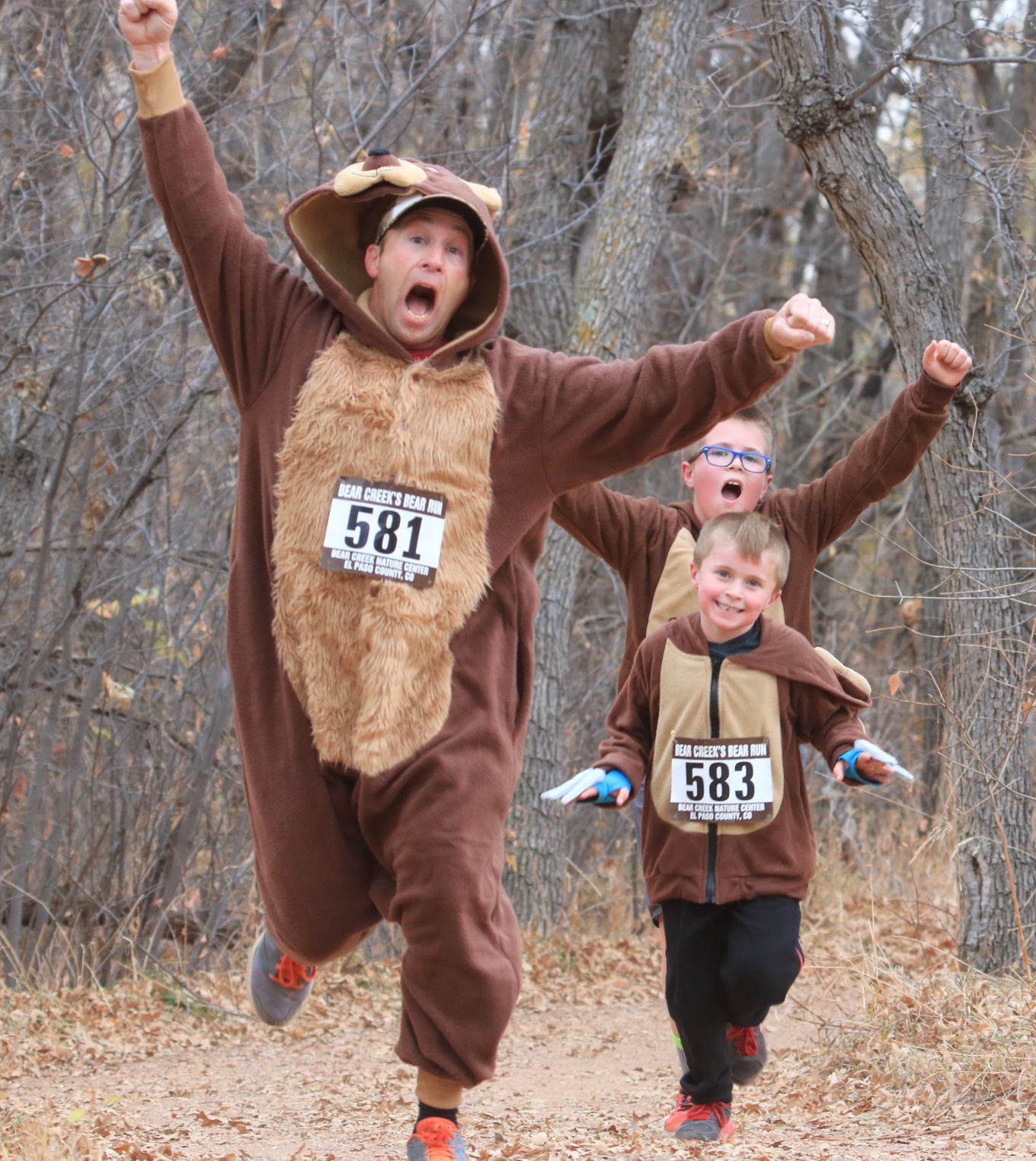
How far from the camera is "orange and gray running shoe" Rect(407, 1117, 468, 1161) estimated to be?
11.7ft

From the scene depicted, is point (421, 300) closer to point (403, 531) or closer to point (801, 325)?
point (403, 531)

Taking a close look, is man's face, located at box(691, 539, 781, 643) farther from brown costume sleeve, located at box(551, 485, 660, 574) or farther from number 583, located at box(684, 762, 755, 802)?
brown costume sleeve, located at box(551, 485, 660, 574)

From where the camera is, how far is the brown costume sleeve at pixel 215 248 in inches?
146

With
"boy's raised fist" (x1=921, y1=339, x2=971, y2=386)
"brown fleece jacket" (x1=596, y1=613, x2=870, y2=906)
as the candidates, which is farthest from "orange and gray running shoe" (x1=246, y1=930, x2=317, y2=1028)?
"boy's raised fist" (x1=921, y1=339, x2=971, y2=386)

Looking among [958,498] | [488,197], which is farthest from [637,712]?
[958,498]

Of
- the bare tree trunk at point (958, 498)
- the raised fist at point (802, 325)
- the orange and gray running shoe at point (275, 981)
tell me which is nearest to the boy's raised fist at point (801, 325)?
the raised fist at point (802, 325)

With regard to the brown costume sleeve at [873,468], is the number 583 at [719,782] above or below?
below

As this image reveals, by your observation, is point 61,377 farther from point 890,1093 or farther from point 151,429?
point 890,1093

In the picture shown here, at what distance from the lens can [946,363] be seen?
Answer: 174 inches

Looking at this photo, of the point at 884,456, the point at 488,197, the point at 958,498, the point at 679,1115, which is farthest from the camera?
the point at 958,498

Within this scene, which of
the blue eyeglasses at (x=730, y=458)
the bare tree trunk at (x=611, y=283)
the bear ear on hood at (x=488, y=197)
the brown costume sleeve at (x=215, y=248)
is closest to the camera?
the brown costume sleeve at (x=215, y=248)

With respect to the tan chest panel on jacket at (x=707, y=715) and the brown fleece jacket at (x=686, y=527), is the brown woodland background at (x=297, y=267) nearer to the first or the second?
the brown fleece jacket at (x=686, y=527)

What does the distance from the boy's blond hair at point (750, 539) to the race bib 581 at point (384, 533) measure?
105 cm

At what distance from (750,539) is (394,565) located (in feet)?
3.94
